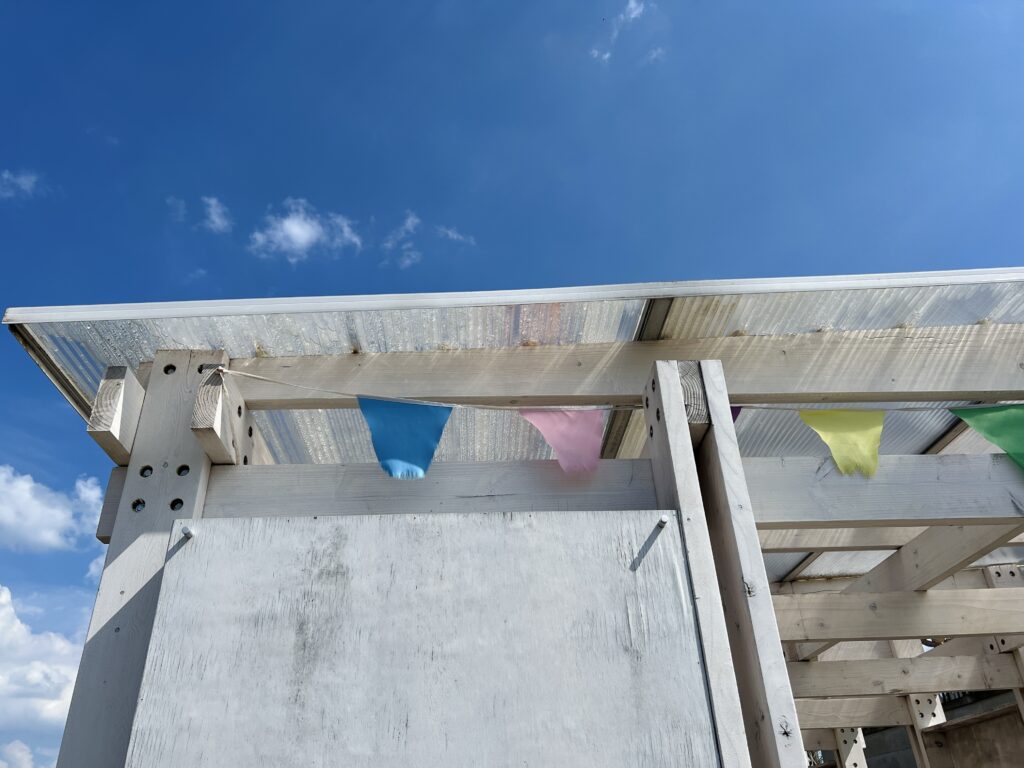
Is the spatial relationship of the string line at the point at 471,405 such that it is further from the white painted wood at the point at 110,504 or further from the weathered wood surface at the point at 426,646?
the weathered wood surface at the point at 426,646

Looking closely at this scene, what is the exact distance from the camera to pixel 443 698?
1231 mm

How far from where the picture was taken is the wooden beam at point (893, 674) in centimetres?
499

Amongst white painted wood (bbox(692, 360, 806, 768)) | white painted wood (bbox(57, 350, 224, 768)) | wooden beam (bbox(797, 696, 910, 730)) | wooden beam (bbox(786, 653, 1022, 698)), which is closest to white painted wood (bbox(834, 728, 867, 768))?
wooden beam (bbox(797, 696, 910, 730))

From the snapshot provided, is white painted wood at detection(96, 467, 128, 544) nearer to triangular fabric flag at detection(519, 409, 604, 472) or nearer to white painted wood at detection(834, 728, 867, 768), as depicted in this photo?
triangular fabric flag at detection(519, 409, 604, 472)

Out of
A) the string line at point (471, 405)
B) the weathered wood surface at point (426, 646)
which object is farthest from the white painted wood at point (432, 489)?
the weathered wood surface at point (426, 646)

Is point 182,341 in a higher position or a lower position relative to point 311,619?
higher

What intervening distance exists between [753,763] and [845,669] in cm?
453

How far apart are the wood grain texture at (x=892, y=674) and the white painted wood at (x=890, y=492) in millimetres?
3576

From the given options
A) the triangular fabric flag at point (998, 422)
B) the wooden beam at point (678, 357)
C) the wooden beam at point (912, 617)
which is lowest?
the wooden beam at point (912, 617)

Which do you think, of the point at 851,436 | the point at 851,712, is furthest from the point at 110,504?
the point at 851,712

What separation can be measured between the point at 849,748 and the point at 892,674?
7.85 feet

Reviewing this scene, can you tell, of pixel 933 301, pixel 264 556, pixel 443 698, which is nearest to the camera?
pixel 443 698

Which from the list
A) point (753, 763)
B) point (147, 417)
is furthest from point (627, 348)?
point (147, 417)

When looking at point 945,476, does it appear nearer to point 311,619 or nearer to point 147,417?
point 311,619
